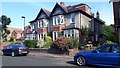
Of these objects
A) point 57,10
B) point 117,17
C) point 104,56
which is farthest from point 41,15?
point 104,56

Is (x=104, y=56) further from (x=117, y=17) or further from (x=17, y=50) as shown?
(x=117, y=17)

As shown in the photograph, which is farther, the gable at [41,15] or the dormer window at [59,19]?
the gable at [41,15]

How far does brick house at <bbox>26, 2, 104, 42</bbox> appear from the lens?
36.0 meters

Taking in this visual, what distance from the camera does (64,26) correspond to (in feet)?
123

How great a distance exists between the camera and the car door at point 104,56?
1252 centimetres

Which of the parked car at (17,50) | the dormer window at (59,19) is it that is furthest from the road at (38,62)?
the dormer window at (59,19)

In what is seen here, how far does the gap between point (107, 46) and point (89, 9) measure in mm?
29639

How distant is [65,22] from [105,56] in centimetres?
2526

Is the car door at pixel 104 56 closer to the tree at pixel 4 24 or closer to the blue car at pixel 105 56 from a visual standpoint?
the blue car at pixel 105 56

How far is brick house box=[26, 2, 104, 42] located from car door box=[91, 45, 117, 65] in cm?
2133

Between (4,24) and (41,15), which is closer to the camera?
(41,15)

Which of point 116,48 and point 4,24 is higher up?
point 4,24

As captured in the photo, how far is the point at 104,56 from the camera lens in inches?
503

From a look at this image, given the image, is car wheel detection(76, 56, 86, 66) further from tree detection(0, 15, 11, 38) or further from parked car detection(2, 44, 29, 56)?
tree detection(0, 15, 11, 38)
